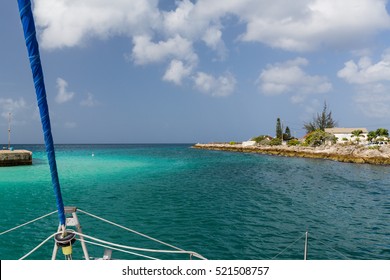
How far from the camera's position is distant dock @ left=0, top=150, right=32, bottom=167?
41.3m

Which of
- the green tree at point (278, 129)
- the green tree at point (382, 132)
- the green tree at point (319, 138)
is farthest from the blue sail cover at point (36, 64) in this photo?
the green tree at point (278, 129)

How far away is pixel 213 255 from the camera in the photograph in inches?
422

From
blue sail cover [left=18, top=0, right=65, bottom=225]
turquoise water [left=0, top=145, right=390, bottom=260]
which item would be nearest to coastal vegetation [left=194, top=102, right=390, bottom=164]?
turquoise water [left=0, top=145, right=390, bottom=260]

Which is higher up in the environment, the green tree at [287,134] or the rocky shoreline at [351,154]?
the green tree at [287,134]

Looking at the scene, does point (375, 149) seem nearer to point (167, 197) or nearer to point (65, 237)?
point (167, 197)

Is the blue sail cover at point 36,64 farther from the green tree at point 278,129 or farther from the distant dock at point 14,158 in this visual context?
the green tree at point 278,129

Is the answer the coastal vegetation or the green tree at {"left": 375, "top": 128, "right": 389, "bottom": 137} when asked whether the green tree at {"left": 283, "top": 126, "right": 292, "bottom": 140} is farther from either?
the green tree at {"left": 375, "top": 128, "right": 389, "bottom": 137}

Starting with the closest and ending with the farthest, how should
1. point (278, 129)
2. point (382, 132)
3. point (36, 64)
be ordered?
point (36, 64)
point (382, 132)
point (278, 129)

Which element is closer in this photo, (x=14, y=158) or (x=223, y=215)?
(x=223, y=215)

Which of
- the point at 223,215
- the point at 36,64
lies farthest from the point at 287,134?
the point at 36,64

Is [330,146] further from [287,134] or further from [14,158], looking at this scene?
[14,158]

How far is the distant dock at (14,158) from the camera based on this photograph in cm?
4128

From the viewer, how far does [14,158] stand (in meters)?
42.6
